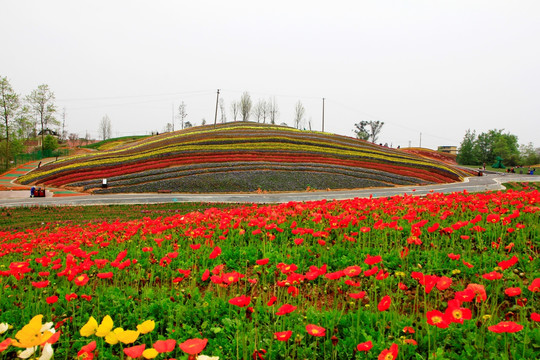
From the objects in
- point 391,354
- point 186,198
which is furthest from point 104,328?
point 186,198

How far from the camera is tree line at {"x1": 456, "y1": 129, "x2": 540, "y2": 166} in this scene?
212ft

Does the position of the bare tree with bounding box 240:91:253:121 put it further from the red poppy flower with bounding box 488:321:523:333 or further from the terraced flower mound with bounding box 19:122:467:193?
the red poppy flower with bounding box 488:321:523:333

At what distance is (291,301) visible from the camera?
115 inches

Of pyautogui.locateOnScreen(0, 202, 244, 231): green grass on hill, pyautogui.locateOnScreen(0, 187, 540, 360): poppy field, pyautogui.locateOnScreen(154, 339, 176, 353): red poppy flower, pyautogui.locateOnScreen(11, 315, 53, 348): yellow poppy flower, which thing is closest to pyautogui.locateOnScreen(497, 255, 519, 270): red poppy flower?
pyautogui.locateOnScreen(0, 187, 540, 360): poppy field

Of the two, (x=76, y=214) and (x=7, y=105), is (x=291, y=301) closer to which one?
(x=76, y=214)

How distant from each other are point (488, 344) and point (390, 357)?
1.03m

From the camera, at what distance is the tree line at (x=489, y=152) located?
64.6 m

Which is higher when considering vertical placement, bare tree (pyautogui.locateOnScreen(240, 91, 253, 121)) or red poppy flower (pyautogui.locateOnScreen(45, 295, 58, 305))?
bare tree (pyautogui.locateOnScreen(240, 91, 253, 121))

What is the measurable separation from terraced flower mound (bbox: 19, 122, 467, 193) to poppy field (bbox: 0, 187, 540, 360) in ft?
66.6

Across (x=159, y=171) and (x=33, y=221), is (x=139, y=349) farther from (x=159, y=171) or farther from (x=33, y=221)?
(x=159, y=171)

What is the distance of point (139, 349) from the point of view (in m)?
1.40

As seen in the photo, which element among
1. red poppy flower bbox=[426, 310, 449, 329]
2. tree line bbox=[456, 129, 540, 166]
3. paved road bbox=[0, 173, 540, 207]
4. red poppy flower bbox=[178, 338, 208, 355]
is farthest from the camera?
tree line bbox=[456, 129, 540, 166]

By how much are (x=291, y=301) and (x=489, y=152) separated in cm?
8039

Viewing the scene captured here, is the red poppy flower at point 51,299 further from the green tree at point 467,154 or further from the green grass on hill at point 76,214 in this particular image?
the green tree at point 467,154
